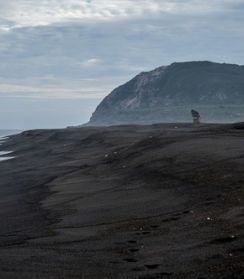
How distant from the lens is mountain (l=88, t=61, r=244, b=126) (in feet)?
495

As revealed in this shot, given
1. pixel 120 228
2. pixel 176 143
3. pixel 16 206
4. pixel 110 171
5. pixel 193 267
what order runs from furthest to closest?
pixel 176 143 < pixel 110 171 < pixel 16 206 < pixel 120 228 < pixel 193 267

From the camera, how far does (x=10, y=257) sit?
12008 millimetres

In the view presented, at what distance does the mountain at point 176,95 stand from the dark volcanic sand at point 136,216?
111532 mm

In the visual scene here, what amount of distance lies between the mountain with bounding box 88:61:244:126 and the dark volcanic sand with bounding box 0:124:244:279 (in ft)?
366

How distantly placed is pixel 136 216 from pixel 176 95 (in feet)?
514

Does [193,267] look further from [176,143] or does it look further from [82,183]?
[176,143]

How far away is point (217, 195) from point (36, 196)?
9.10 metres

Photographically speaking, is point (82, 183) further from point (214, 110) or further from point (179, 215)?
point (214, 110)

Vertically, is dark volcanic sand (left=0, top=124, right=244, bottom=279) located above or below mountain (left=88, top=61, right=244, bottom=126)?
below

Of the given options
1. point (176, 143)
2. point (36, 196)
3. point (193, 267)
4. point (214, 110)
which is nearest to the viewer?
point (193, 267)

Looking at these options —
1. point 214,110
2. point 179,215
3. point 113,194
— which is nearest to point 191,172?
point 113,194

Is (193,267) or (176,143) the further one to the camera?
(176,143)

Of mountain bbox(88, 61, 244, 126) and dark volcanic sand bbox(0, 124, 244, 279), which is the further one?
mountain bbox(88, 61, 244, 126)

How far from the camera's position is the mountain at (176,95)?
495ft
